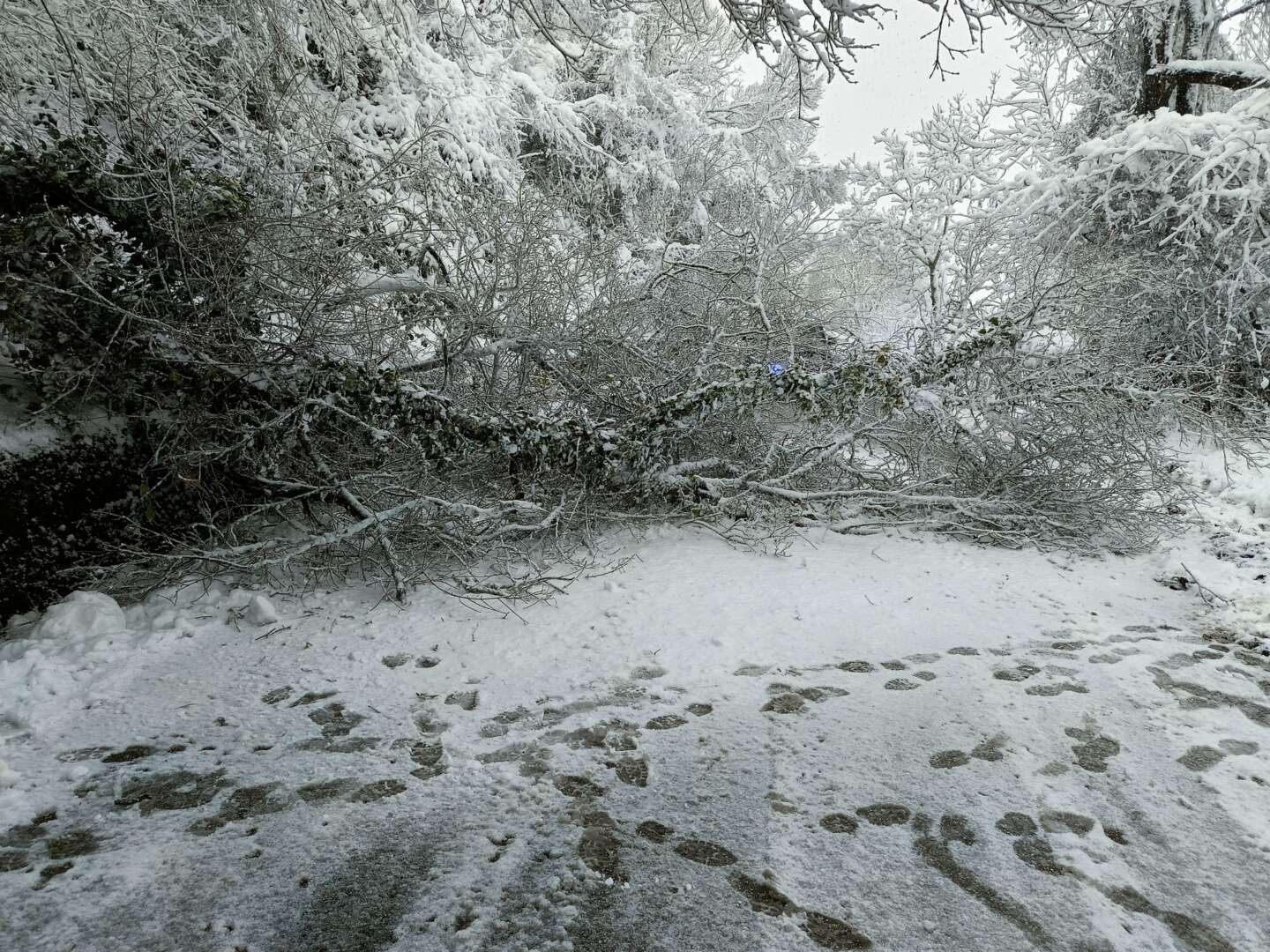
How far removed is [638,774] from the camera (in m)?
2.43

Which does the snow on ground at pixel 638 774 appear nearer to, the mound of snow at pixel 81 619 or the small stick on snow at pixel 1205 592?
the mound of snow at pixel 81 619

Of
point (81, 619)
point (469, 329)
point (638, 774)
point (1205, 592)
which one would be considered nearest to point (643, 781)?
point (638, 774)

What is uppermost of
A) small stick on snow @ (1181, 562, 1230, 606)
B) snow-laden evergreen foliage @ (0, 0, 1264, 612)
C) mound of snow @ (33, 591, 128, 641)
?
snow-laden evergreen foliage @ (0, 0, 1264, 612)

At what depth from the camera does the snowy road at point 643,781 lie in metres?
1.74

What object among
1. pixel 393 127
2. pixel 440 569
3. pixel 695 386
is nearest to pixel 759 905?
pixel 440 569

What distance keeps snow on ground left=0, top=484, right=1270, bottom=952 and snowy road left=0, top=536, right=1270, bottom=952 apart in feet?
0.04

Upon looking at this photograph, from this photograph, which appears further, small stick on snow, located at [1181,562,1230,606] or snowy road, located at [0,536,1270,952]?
small stick on snow, located at [1181,562,1230,606]

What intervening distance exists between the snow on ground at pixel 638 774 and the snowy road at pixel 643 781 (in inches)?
0.4

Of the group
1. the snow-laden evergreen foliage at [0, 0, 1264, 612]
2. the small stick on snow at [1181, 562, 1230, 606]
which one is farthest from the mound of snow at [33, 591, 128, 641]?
the small stick on snow at [1181, 562, 1230, 606]

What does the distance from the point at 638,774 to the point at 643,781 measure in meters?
0.05

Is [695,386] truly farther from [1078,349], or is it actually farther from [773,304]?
[1078,349]

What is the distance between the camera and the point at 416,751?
A: 2.57 m

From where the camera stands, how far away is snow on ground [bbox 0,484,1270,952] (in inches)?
68.8

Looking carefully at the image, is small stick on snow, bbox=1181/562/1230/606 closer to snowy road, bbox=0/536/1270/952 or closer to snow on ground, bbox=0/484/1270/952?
snow on ground, bbox=0/484/1270/952
